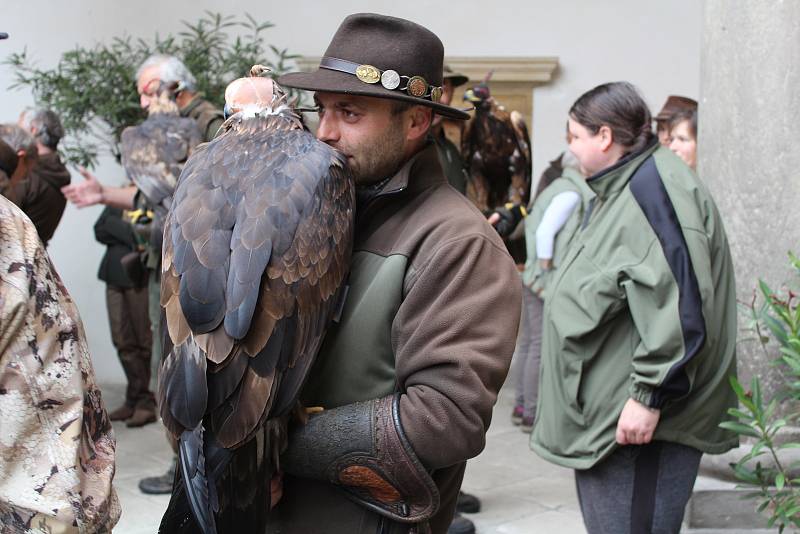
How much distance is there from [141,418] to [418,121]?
591 centimetres

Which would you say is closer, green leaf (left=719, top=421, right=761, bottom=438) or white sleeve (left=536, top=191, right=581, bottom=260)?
green leaf (left=719, top=421, right=761, bottom=438)

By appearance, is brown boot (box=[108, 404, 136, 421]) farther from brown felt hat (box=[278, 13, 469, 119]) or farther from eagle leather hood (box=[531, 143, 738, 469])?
brown felt hat (box=[278, 13, 469, 119])

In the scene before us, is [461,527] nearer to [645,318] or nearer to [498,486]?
[498,486]

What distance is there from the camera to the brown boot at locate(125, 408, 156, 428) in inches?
314

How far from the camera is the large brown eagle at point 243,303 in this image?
2.15 m

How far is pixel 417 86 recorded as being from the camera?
2.52 m

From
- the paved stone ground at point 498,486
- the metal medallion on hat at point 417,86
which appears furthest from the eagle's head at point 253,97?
the paved stone ground at point 498,486

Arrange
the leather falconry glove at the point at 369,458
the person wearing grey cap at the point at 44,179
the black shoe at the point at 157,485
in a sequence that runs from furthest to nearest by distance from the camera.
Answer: the person wearing grey cap at the point at 44,179 < the black shoe at the point at 157,485 < the leather falconry glove at the point at 369,458

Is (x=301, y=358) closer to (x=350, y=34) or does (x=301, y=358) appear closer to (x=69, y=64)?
(x=350, y=34)

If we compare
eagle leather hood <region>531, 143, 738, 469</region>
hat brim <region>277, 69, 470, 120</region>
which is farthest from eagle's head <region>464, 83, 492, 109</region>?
hat brim <region>277, 69, 470, 120</region>

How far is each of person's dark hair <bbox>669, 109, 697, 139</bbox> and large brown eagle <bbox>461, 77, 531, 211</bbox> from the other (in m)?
0.87

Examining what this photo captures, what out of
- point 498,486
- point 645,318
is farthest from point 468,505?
point 645,318

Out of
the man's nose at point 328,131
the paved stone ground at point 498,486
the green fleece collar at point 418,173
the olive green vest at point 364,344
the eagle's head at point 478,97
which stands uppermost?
the man's nose at point 328,131

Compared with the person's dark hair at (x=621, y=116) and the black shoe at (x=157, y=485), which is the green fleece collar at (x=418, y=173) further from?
the black shoe at (x=157, y=485)
